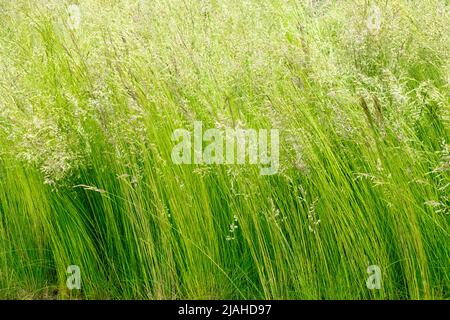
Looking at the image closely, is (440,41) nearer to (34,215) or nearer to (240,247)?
(240,247)

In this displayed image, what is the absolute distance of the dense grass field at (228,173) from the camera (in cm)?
211

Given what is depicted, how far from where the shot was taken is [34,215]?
8.50 feet

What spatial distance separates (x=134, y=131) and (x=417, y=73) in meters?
1.45

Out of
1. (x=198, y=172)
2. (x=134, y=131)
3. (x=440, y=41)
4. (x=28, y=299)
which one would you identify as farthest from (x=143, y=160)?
(x=440, y=41)

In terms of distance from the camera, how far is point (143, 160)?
242 centimetres

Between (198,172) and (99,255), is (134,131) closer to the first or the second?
(198,172)

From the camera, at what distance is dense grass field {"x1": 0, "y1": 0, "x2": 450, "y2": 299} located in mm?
2105

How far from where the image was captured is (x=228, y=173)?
6.98 feet

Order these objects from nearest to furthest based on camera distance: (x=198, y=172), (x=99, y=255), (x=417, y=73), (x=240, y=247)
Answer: (x=198, y=172) → (x=240, y=247) → (x=99, y=255) → (x=417, y=73)

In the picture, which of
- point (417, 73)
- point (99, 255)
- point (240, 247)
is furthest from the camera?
point (417, 73)

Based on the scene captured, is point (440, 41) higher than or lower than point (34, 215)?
higher
